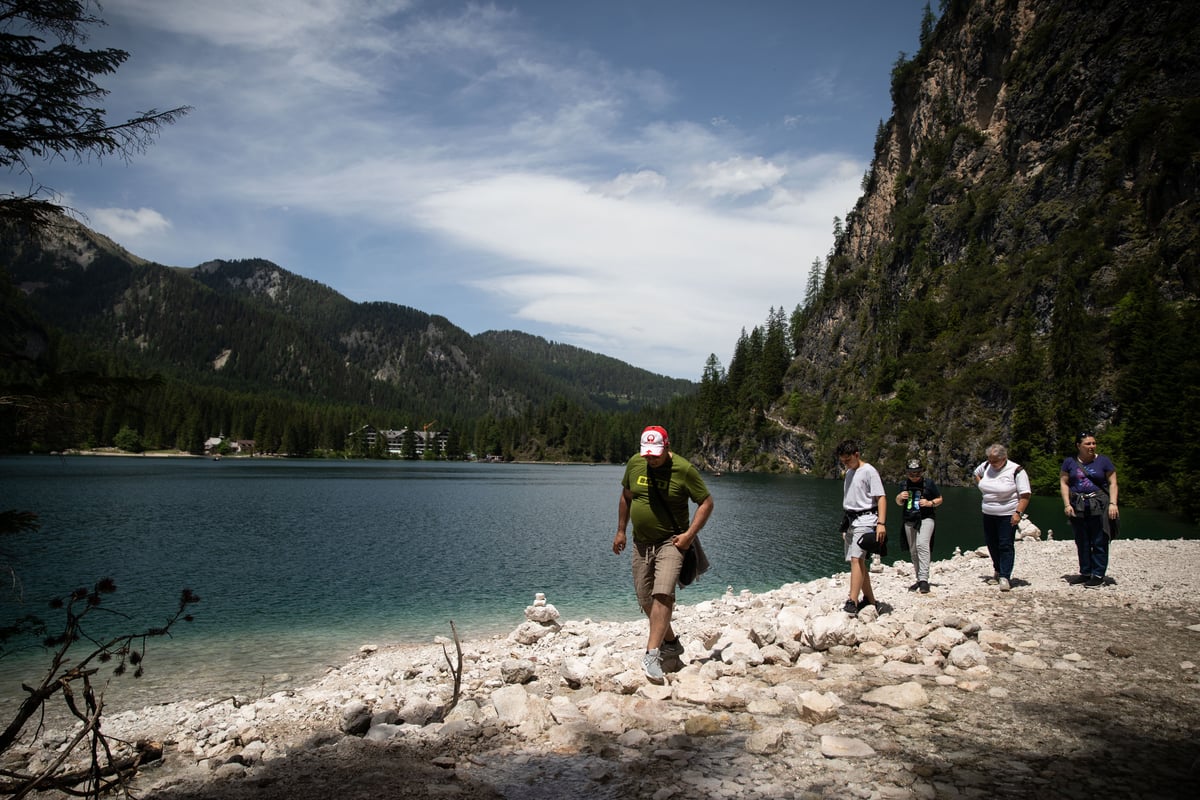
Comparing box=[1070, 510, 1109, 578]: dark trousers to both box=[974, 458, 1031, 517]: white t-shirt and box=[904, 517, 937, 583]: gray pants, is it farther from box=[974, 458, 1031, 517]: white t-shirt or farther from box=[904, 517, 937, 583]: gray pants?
box=[904, 517, 937, 583]: gray pants

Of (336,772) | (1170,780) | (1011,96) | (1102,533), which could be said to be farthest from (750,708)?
(1011,96)

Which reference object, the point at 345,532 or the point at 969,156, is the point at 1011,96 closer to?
the point at 969,156

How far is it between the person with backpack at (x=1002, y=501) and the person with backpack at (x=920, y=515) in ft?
2.88

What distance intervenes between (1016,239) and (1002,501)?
317ft

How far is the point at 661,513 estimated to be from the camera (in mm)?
7871

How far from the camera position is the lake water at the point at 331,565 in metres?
14.8

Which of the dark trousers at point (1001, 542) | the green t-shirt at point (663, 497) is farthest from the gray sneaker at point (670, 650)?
the dark trousers at point (1001, 542)

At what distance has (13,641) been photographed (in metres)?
15.1

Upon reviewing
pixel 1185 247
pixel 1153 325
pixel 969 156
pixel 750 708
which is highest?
pixel 969 156

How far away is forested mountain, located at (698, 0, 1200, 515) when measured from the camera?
2403 inches

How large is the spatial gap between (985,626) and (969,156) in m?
123

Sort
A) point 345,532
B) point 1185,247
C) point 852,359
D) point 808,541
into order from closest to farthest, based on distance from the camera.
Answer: point 808,541
point 345,532
point 1185,247
point 852,359

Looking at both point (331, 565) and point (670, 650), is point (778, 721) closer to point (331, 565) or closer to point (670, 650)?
point (670, 650)

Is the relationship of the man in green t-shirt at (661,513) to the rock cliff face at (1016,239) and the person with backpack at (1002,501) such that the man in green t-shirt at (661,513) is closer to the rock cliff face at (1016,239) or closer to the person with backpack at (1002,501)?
the person with backpack at (1002,501)
